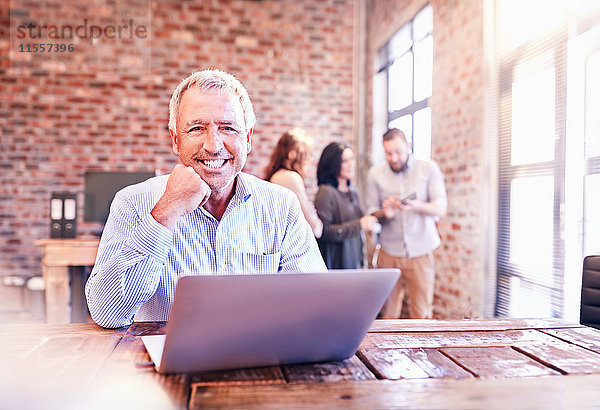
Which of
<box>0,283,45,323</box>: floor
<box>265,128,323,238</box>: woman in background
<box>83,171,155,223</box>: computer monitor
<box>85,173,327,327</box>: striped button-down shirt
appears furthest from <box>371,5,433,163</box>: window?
<box>0,283,45,323</box>: floor

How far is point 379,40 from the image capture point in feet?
17.2

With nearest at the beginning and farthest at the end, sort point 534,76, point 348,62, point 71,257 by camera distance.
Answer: point 534,76 < point 71,257 < point 348,62


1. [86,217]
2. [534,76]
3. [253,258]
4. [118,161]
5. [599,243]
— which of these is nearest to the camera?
[253,258]

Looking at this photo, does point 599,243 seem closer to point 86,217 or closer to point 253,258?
point 253,258

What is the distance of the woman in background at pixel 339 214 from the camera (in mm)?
3158

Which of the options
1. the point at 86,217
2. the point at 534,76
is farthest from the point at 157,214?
the point at 86,217

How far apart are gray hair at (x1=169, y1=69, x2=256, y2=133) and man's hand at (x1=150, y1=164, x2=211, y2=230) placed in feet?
1.07

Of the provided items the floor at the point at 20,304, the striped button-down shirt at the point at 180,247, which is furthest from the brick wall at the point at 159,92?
the striped button-down shirt at the point at 180,247

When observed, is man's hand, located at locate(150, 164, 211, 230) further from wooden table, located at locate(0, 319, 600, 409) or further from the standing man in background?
the standing man in background

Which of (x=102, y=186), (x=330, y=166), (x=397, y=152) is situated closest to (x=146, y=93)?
(x=102, y=186)

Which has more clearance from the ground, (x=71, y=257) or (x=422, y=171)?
(x=422, y=171)

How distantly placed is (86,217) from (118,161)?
45.7 inches

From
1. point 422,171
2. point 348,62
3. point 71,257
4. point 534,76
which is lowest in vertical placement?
point 71,257

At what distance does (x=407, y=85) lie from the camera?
4.85m
